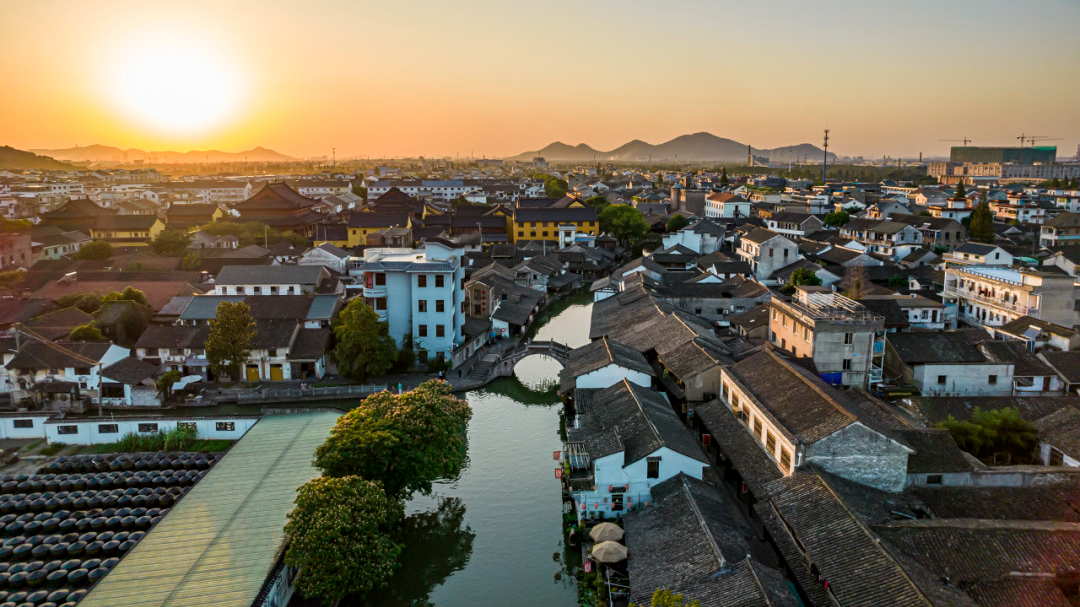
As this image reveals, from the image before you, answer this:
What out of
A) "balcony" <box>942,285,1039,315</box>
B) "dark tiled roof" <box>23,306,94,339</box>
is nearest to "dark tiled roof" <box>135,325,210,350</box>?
"dark tiled roof" <box>23,306,94,339</box>

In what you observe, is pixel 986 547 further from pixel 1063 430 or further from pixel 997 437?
pixel 1063 430

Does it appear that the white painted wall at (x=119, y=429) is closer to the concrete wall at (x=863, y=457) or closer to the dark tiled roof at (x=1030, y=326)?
the concrete wall at (x=863, y=457)

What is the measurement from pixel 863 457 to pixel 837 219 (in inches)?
1771

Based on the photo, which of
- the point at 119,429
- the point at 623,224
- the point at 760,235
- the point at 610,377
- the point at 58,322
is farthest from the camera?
the point at 623,224

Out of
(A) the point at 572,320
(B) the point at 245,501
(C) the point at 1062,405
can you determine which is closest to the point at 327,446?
(B) the point at 245,501

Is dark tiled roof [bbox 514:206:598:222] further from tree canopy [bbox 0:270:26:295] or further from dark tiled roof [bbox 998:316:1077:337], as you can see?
dark tiled roof [bbox 998:316:1077:337]

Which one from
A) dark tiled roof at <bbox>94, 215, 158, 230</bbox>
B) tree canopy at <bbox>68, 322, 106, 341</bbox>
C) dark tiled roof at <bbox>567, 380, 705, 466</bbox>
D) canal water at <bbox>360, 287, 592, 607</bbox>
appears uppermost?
dark tiled roof at <bbox>94, 215, 158, 230</bbox>

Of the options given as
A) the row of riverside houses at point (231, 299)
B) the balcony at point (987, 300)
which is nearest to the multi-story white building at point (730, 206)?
the row of riverside houses at point (231, 299)

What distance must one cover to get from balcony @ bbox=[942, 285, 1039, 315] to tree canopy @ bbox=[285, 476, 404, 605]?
78.1ft

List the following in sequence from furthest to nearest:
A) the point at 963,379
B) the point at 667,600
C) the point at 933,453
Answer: the point at 963,379
the point at 933,453
the point at 667,600

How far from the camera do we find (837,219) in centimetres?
5484

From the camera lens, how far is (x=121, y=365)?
2264 cm

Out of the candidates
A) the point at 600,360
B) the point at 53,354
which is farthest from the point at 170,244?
the point at 600,360

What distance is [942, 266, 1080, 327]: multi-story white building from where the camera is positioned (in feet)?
81.8
